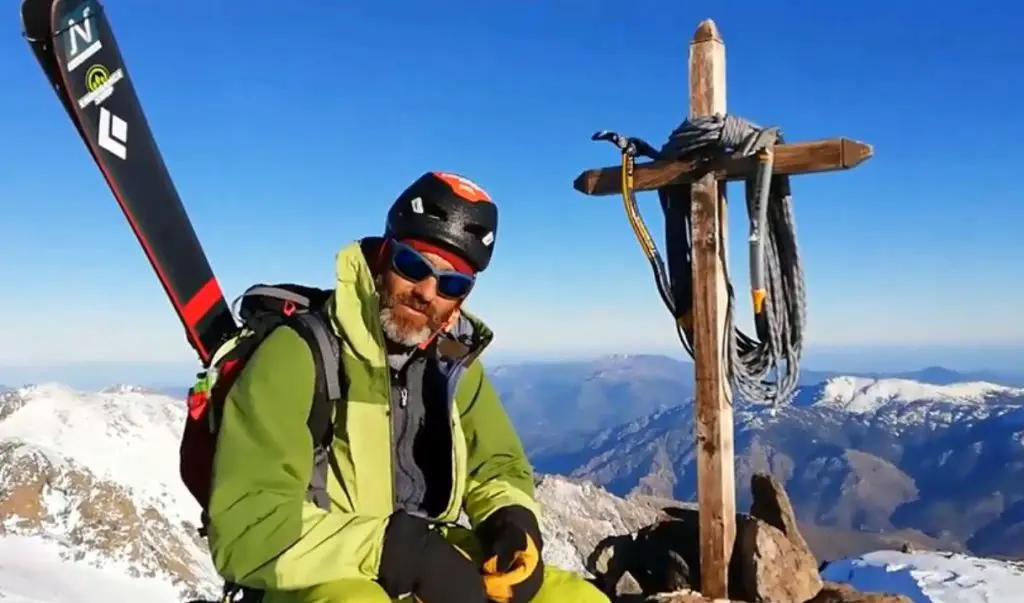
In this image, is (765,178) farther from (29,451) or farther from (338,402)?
(29,451)

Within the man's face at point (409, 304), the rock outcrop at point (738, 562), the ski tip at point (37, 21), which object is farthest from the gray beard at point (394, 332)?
the rock outcrop at point (738, 562)

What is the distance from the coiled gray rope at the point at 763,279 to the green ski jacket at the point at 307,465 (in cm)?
295

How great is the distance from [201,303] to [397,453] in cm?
177

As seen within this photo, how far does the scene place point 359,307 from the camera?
11.3 ft

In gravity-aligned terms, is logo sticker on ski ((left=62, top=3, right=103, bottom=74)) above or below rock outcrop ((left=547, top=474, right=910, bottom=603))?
above

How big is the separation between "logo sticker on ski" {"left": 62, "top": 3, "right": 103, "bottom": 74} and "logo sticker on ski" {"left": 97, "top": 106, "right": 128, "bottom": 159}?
0.27 meters

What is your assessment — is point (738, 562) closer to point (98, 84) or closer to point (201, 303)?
point (201, 303)

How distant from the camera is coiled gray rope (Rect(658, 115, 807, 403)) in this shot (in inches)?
240

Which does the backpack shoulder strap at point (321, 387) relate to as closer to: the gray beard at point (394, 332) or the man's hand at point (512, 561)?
the gray beard at point (394, 332)

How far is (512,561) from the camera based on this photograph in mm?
3352

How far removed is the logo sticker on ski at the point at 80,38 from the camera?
428 cm

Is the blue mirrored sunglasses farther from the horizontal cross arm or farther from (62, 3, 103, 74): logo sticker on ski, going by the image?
the horizontal cross arm

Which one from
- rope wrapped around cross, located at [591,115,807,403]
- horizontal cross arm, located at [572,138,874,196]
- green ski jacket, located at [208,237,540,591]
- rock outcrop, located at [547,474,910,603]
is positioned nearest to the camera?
green ski jacket, located at [208,237,540,591]

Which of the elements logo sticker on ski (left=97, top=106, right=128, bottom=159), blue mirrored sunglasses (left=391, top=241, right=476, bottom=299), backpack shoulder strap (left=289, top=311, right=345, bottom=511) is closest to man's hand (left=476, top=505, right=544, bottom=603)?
backpack shoulder strap (left=289, top=311, right=345, bottom=511)
